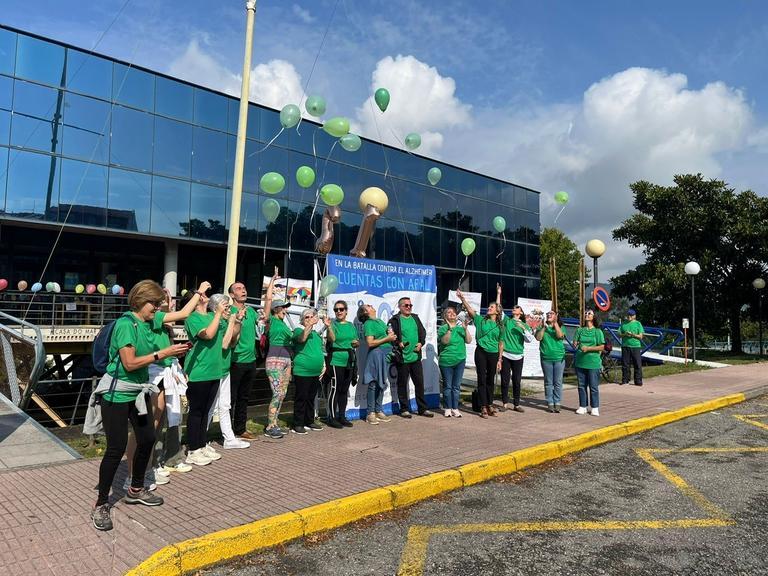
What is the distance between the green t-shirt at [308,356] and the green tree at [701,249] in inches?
938

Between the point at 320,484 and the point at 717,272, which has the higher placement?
the point at 717,272

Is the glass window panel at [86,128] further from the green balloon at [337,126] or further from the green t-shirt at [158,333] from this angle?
the green t-shirt at [158,333]

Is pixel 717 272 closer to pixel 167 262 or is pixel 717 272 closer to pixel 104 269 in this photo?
pixel 167 262

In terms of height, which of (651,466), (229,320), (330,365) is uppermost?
(229,320)

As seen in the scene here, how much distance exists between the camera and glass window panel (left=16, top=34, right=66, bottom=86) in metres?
18.8

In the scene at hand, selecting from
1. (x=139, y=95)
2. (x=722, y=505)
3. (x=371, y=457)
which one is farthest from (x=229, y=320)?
(x=139, y=95)

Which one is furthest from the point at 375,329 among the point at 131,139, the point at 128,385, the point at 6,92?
the point at 6,92

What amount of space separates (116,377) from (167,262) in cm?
2100

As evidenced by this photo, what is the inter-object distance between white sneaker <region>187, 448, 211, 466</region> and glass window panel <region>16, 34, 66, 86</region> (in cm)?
1877

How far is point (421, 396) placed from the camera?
8414mm

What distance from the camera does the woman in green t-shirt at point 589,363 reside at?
896 cm

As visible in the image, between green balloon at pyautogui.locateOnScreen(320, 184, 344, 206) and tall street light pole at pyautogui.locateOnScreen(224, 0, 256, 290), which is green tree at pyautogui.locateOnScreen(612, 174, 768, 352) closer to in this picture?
green balloon at pyautogui.locateOnScreen(320, 184, 344, 206)

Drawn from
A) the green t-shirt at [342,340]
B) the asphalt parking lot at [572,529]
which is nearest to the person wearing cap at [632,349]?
→ the asphalt parking lot at [572,529]

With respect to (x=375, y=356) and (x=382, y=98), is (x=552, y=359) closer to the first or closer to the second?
(x=375, y=356)
